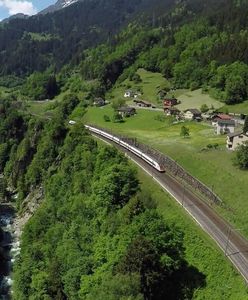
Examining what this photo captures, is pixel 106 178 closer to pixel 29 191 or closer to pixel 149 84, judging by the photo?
pixel 29 191

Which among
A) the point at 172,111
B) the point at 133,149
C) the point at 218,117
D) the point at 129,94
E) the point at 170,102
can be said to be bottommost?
the point at 133,149

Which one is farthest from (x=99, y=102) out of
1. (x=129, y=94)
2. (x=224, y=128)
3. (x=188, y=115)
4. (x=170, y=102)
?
(x=224, y=128)

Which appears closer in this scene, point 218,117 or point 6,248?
point 6,248

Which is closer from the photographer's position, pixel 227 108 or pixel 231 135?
pixel 231 135

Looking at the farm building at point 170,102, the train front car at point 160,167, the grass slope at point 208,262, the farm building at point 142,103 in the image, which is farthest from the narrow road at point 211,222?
the farm building at point 142,103

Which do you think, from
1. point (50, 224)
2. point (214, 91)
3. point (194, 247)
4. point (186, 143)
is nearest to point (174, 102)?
point (214, 91)

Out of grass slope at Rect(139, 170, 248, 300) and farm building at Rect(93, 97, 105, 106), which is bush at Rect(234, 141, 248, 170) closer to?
grass slope at Rect(139, 170, 248, 300)

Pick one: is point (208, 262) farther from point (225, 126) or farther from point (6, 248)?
point (225, 126)

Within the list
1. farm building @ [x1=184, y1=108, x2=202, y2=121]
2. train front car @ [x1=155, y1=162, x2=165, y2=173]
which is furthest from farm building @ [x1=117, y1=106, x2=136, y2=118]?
train front car @ [x1=155, y1=162, x2=165, y2=173]
